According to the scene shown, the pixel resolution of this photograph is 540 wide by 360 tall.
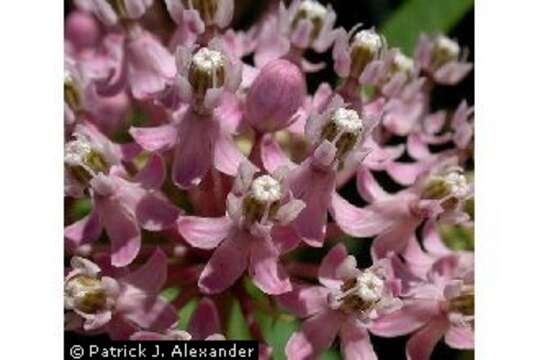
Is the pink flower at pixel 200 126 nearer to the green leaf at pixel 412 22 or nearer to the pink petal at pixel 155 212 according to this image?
the pink petal at pixel 155 212

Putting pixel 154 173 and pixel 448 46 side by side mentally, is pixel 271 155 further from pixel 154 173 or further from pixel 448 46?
pixel 448 46

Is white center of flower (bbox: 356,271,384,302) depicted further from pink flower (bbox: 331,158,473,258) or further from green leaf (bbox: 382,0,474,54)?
green leaf (bbox: 382,0,474,54)

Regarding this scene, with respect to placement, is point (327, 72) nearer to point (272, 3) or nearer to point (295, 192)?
point (272, 3)

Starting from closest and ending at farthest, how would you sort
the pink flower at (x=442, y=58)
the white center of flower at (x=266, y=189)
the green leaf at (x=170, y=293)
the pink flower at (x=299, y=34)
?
1. the white center of flower at (x=266, y=189)
2. the green leaf at (x=170, y=293)
3. the pink flower at (x=299, y=34)
4. the pink flower at (x=442, y=58)

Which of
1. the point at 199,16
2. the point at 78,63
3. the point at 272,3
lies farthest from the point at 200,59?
the point at 272,3

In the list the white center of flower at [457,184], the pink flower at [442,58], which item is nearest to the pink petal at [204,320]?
the white center of flower at [457,184]
